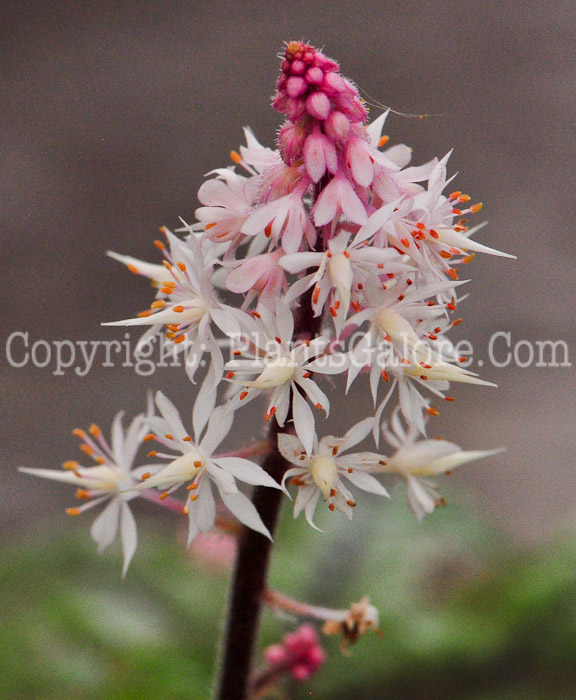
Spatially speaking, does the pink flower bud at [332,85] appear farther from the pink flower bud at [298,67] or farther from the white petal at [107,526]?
the white petal at [107,526]

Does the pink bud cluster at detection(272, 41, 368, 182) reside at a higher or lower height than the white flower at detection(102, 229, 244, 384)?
higher

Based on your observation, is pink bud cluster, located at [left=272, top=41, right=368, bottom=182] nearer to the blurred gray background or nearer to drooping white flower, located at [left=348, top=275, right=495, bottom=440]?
drooping white flower, located at [left=348, top=275, right=495, bottom=440]

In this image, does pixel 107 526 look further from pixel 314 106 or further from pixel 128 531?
pixel 314 106

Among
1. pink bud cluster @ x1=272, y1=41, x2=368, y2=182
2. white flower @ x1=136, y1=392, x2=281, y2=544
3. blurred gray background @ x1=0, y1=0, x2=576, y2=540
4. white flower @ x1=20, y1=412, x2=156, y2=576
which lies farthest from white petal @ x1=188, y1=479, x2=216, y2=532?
blurred gray background @ x1=0, y1=0, x2=576, y2=540

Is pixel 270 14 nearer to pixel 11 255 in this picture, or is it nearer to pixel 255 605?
pixel 11 255

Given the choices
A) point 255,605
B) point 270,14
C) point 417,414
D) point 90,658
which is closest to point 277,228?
point 417,414

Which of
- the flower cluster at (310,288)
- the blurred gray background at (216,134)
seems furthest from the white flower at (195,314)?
the blurred gray background at (216,134)
